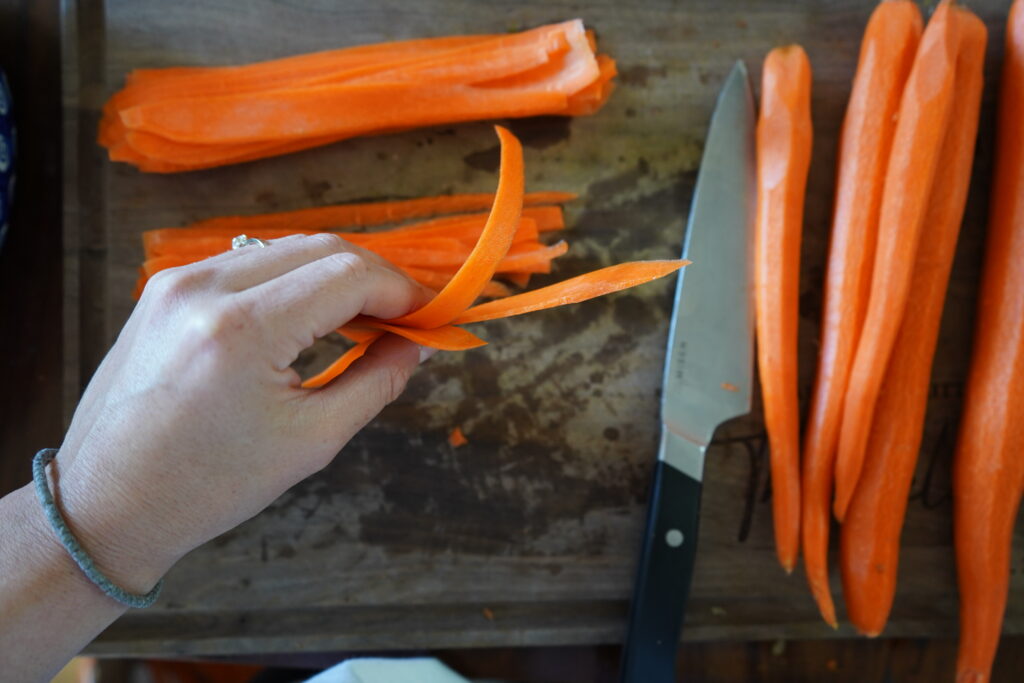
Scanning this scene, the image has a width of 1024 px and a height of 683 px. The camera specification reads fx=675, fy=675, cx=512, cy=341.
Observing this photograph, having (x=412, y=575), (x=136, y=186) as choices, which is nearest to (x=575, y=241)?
(x=412, y=575)

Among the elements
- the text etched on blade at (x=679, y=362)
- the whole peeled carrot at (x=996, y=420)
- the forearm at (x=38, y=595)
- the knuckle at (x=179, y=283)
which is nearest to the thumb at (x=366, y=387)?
the knuckle at (x=179, y=283)

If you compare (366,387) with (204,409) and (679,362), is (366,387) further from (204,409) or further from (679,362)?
(679,362)

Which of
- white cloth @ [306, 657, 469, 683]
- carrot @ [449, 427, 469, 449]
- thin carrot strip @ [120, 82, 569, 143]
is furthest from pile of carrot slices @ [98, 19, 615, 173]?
white cloth @ [306, 657, 469, 683]

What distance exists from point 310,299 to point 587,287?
486 millimetres

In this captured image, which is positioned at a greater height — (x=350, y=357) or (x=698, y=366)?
(x=350, y=357)

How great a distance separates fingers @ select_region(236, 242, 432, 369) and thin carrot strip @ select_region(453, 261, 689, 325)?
0.76 ft

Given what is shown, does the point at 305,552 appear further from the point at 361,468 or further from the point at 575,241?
the point at 575,241

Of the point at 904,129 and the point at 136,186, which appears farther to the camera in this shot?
the point at 136,186

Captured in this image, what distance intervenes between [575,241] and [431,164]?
16.5 inches

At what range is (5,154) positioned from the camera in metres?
1.59

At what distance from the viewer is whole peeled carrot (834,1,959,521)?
4.98 feet

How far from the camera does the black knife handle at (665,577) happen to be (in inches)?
→ 61.8

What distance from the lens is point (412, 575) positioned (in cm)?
170

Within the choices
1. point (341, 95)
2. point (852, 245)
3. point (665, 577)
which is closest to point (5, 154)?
point (341, 95)
